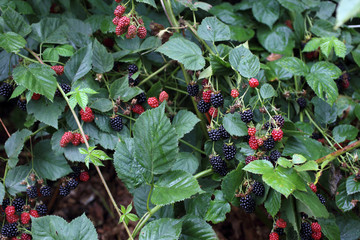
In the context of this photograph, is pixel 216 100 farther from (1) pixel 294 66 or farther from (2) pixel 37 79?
(2) pixel 37 79

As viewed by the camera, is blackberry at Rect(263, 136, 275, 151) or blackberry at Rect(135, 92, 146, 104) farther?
blackberry at Rect(135, 92, 146, 104)

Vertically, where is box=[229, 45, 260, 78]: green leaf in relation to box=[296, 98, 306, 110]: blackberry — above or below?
above

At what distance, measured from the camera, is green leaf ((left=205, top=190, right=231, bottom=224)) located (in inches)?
56.8

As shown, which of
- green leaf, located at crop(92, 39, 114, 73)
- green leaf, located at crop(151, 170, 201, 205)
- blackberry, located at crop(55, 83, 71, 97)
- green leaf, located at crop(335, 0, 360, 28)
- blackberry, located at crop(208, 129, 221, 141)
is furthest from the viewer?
green leaf, located at crop(92, 39, 114, 73)

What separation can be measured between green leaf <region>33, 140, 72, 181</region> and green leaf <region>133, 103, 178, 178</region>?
57 centimetres

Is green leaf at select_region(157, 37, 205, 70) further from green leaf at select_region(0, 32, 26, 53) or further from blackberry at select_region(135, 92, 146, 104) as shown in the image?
green leaf at select_region(0, 32, 26, 53)

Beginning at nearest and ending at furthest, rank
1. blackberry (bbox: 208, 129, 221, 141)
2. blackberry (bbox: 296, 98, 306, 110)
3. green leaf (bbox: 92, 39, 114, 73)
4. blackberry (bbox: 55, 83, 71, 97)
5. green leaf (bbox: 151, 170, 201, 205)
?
1. green leaf (bbox: 151, 170, 201, 205)
2. blackberry (bbox: 208, 129, 221, 141)
3. blackberry (bbox: 55, 83, 71, 97)
4. green leaf (bbox: 92, 39, 114, 73)
5. blackberry (bbox: 296, 98, 306, 110)

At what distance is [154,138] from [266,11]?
127cm

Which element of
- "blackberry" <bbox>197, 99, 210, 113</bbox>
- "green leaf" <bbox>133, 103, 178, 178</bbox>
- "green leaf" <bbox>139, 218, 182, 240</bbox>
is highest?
"green leaf" <bbox>133, 103, 178, 178</bbox>

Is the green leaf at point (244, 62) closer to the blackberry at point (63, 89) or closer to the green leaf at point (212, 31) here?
the green leaf at point (212, 31)

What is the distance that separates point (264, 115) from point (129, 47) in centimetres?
79

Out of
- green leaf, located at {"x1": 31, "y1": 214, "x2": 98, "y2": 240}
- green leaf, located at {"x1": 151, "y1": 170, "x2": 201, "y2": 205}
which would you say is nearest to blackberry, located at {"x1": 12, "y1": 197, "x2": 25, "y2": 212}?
green leaf, located at {"x1": 31, "y1": 214, "x2": 98, "y2": 240}

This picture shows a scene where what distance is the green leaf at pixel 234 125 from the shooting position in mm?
1420

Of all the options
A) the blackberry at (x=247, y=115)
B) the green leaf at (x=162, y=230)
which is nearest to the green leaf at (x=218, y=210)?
the green leaf at (x=162, y=230)
